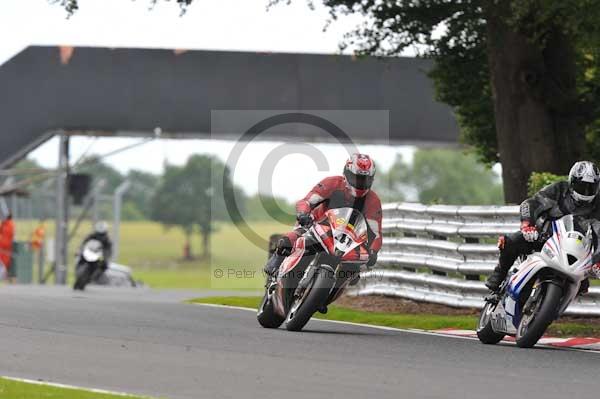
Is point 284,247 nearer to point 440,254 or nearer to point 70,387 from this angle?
point 440,254

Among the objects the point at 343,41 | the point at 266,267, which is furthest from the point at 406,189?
the point at 266,267

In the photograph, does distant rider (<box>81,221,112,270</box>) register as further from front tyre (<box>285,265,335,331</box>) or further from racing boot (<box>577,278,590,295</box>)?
racing boot (<box>577,278,590,295</box>)

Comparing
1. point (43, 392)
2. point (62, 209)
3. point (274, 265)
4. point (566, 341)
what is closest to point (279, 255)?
point (274, 265)

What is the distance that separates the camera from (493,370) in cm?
1009

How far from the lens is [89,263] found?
27.5 metres

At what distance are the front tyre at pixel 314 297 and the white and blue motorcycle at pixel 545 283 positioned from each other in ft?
5.05

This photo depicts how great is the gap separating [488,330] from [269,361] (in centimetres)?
297

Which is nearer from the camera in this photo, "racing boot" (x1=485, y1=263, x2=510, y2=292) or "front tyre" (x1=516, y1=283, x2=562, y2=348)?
"front tyre" (x1=516, y1=283, x2=562, y2=348)

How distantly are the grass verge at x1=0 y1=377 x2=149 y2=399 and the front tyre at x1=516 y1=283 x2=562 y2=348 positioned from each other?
454cm

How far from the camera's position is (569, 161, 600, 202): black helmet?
1177 cm

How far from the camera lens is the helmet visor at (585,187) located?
1179cm

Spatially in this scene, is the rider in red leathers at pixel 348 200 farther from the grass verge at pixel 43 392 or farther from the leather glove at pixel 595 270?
the grass verge at pixel 43 392

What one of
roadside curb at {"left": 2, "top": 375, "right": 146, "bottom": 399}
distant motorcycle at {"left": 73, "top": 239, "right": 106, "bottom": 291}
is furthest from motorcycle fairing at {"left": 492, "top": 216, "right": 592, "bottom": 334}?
distant motorcycle at {"left": 73, "top": 239, "right": 106, "bottom": 291}

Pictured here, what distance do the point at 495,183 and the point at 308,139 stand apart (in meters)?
117
